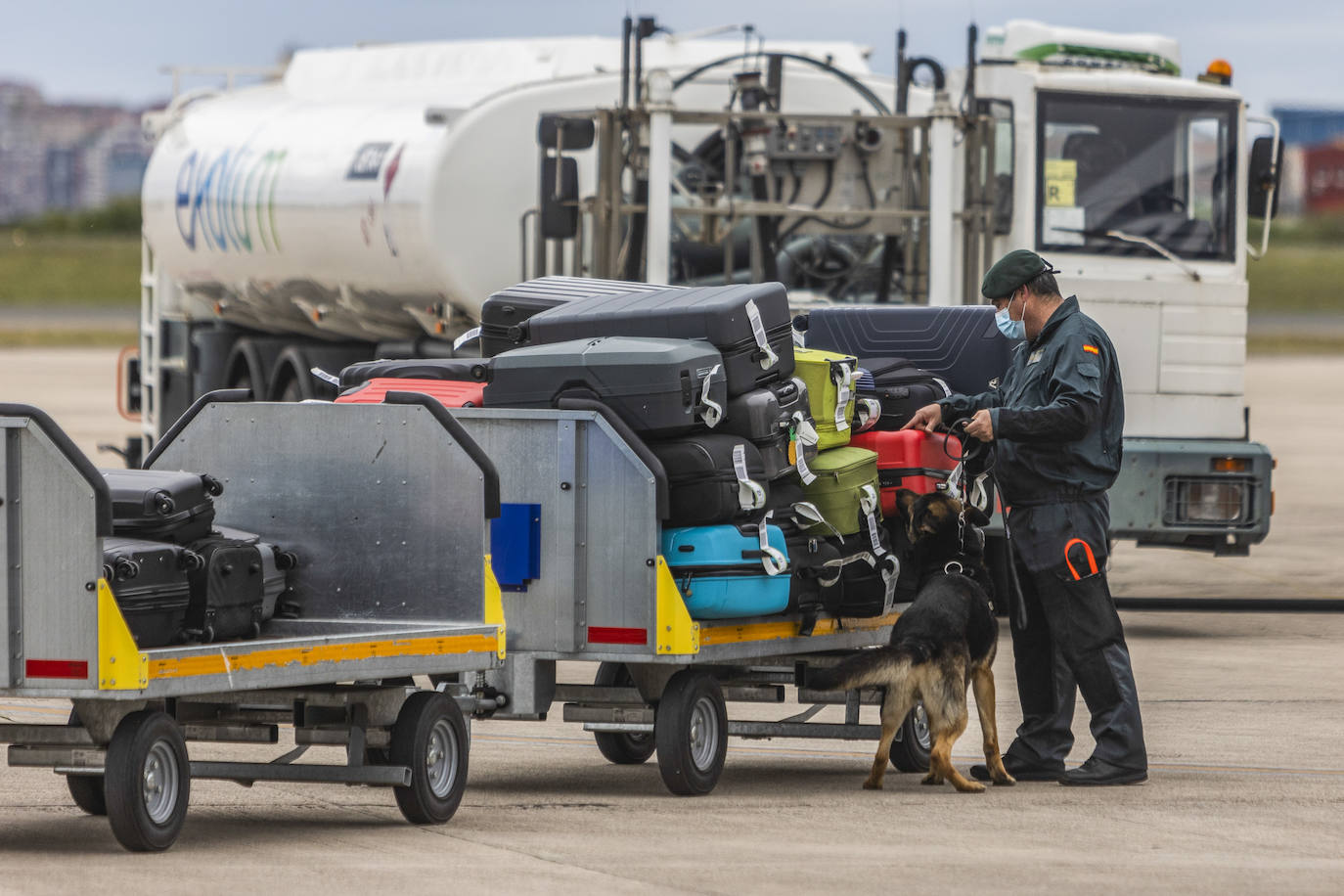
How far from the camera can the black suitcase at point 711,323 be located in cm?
795

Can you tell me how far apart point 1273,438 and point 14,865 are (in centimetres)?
2366

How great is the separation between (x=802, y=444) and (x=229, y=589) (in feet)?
7.11

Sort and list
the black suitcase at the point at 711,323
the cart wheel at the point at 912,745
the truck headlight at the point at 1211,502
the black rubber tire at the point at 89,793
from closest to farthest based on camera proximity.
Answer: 1. the black rubber tire at the point at 89,793
2. the black suitcase at the point at 711,323
3. the cart wheel at the point at 912,745
4. the truck headlight at the point at 1211,502

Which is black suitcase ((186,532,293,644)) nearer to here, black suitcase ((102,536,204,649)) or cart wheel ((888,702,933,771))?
black suitcase ((102,536,204,649))

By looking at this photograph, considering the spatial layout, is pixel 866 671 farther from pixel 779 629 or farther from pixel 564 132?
pixel 564 132

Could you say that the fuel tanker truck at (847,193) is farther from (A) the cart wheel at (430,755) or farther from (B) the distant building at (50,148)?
(B) the distant building at (50,148)

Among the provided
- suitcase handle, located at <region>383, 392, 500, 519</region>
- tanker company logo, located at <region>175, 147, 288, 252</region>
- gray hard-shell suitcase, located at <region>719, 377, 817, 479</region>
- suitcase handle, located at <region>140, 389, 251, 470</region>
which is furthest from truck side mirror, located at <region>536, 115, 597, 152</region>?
suitcase handle, located at <region>383, 392, 500, 519</region>

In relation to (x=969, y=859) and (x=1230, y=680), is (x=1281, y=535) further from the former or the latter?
(x=969, y=859)

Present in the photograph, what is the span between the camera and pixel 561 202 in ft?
44.1

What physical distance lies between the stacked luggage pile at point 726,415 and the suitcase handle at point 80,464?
1.86m

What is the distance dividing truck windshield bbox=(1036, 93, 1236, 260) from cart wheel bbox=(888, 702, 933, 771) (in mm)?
4887

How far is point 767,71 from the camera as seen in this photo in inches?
568

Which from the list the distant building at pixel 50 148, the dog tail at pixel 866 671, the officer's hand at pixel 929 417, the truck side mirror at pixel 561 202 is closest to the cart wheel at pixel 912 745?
the dog tail at pixel 866 671

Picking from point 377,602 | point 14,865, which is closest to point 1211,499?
point 377,602
